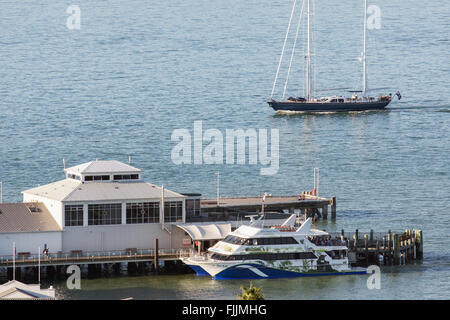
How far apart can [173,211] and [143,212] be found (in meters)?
2.57

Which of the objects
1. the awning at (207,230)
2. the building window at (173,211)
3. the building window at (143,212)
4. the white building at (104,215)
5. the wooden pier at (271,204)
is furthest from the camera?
the wooden pier at (271,204)

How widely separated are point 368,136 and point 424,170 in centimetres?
2664

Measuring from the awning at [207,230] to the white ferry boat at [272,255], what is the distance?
148 cm

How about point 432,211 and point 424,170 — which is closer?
point 432,211

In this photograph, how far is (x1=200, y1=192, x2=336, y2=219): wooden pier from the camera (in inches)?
4456

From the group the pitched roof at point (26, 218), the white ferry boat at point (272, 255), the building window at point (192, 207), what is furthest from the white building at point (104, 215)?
the white ferry boat at point (272, 255)

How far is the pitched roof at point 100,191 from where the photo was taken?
9488 cm

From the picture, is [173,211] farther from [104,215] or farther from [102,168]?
[102,168]

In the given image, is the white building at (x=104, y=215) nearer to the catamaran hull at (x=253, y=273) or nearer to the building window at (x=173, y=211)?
the building window at (x=173, y=211)

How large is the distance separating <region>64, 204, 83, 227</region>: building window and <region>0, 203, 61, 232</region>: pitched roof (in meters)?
0.97

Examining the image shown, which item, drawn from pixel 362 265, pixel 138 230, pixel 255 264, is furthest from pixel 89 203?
pixel 362 265

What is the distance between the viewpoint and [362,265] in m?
98.6
